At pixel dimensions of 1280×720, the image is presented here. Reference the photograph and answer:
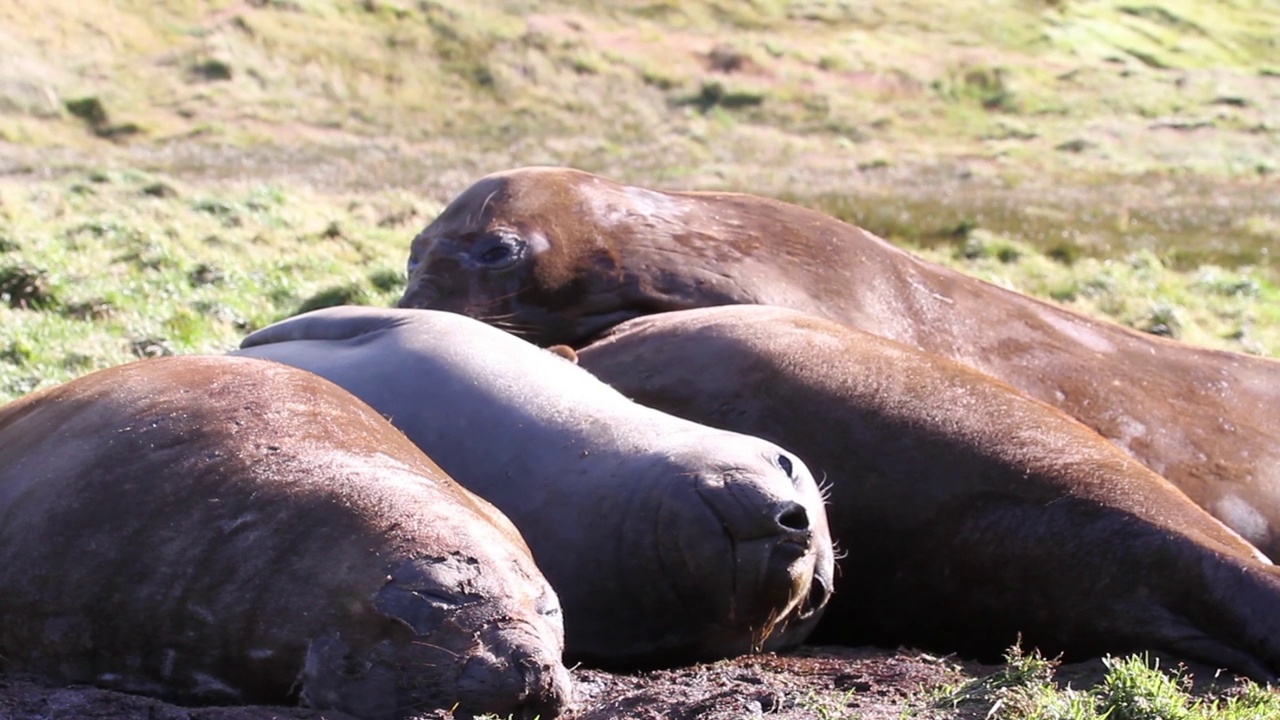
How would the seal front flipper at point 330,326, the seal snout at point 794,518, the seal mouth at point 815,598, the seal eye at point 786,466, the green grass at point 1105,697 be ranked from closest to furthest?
the green grass at point 1105,697, the seal snout at point 794,518, the seal eye at point 786,466, the seal mouth at point 815,598, the seal front flipper at point 330,326

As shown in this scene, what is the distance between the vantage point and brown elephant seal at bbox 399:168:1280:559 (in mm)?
6980

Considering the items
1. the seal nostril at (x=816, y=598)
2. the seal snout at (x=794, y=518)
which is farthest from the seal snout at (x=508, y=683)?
the seal nostril at (x=816, y=598)

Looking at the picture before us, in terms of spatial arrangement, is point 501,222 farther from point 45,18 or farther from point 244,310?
point 45,18

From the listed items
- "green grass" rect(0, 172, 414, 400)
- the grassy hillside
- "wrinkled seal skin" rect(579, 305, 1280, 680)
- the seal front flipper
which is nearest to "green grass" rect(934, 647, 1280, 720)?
"wrinkled seal skin" rect(579, 305, 1280, 680)

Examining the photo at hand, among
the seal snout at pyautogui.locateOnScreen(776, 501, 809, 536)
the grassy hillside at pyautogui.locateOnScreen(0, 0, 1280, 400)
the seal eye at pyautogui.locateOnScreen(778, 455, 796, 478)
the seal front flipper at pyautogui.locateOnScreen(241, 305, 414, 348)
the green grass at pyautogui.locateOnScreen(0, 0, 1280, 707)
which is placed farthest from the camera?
the grassy hillside at pyautogui.locateOnScreen(0, 0, 1280, 400)

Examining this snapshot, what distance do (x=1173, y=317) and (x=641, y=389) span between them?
792 centimetres

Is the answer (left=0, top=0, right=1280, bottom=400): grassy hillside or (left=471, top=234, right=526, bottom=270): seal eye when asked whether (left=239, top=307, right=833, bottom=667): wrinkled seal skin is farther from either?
(left=0, top=0, right=1280, bottom=400): grassy hillside

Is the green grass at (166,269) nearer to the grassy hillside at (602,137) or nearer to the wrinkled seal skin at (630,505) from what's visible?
the grassy hillside at (602,137)

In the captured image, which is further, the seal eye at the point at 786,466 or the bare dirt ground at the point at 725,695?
the seal eye at the point at 786,466

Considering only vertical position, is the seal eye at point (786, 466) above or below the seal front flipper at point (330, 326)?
above

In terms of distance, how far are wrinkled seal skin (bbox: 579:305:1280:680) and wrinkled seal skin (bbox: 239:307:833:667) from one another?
403 millimetres

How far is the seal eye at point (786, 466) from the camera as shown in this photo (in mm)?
4973

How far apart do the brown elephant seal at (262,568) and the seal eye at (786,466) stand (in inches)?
38.0

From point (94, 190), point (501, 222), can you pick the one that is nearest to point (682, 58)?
point (94, 190)
